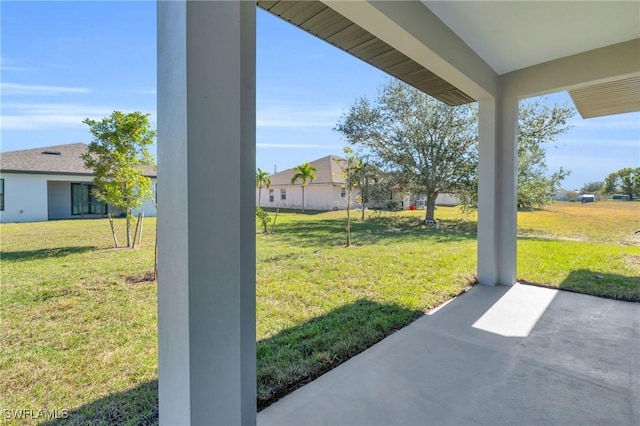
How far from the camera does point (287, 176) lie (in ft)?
68.8

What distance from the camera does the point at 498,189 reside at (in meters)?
4.50

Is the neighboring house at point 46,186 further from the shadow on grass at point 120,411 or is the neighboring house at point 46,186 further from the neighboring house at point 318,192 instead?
the neighboring house at point 318,192

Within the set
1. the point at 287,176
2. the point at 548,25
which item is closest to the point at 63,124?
the point at 548,25

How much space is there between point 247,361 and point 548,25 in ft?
12.8

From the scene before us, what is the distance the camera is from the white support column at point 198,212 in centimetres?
99

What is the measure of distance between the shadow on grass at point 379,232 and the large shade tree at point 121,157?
381cm

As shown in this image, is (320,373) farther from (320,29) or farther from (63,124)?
(63,124)

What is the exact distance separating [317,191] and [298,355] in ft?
54.0

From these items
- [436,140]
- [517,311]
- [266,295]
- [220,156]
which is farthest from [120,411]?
[436,140]

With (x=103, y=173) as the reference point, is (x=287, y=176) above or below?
above

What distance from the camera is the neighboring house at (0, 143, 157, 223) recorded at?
8172mm

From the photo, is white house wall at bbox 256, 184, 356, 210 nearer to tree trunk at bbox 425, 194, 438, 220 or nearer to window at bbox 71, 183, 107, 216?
tree trunk at bbox 425, 194, 438, 220

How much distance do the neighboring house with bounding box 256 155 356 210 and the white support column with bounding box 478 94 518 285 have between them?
40.7ft

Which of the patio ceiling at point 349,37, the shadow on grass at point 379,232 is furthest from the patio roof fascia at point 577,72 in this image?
the shadow on grass at point 379,232
